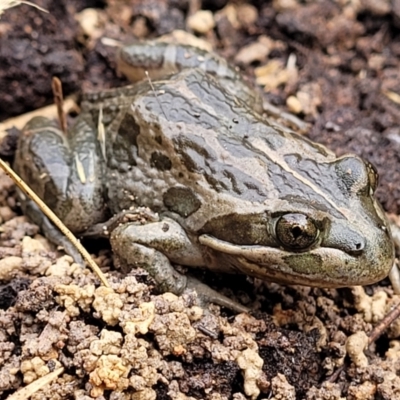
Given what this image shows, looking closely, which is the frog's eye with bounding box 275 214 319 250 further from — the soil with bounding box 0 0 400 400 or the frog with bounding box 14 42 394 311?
the soil with bounding box 0 0 400 400

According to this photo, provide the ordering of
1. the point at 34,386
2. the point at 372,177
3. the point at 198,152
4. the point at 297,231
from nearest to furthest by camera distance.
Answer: the point at 34,386 < the point at 297,231 < the point at 372,177 < the point at 198,152

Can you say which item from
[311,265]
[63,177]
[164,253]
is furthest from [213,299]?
[63,177]

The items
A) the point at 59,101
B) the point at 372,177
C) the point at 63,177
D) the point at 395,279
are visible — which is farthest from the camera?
the point at 59,101

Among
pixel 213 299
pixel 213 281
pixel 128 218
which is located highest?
pixel 128 218

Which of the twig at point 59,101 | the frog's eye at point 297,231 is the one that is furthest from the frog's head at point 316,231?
the twig at point 59,101

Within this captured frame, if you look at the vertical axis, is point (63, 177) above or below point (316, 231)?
below

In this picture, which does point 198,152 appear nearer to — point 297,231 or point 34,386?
point 297,231

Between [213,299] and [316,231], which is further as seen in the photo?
[213,299]

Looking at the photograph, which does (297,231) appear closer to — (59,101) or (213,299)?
(213,299)
